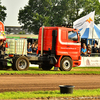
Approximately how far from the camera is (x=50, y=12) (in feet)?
265

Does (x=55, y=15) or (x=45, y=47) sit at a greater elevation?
(x=55, y=15)

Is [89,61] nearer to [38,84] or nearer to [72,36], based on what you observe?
[72,36]

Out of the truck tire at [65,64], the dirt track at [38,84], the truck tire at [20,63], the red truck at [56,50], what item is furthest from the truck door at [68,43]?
the dirt track at [38,84]

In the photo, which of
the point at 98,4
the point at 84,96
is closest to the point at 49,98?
the point at 84,96

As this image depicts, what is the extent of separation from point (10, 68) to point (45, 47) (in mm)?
2844

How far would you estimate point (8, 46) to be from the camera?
63.3 feet

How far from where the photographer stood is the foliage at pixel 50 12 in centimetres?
7712

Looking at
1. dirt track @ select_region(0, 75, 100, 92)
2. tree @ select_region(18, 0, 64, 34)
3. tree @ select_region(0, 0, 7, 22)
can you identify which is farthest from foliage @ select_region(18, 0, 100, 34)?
dirt track @ select_region(0, 75, 100, 92)

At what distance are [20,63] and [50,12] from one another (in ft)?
206

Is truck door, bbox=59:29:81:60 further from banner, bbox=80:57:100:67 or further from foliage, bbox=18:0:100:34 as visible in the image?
foliage, bbox=18:0:100:34

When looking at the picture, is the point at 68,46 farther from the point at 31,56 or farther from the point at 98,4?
the point at 98,4

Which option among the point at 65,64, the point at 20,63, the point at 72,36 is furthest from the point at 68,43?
the point at 20,63

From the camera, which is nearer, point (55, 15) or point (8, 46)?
point (8, 46)

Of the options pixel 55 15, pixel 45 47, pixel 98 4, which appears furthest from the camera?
pixel 55 15
